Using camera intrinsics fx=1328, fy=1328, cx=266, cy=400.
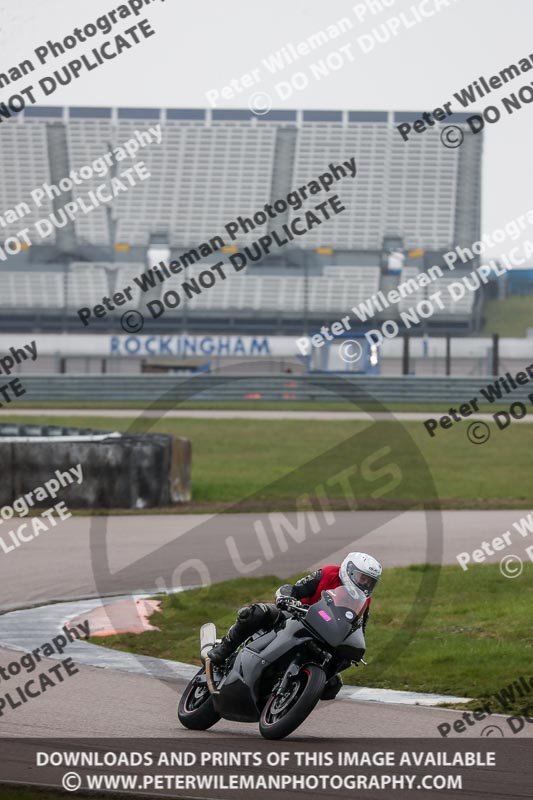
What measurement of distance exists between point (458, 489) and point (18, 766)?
16.0 m

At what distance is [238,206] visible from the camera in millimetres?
78625

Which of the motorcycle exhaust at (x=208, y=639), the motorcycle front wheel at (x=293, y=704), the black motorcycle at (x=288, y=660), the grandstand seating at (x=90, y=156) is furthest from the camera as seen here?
the grandstand seating at (x=90, y=156)

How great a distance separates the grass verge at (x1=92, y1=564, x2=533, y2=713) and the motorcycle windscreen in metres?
1.53

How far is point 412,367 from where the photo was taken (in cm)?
5459

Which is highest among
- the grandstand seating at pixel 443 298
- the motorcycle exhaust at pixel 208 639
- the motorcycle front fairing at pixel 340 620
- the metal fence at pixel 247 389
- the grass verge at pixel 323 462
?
the motorcycle front fairing at pixel 340 620

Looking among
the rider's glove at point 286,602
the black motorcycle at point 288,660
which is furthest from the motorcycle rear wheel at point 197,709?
the rider's glove at point 286,602

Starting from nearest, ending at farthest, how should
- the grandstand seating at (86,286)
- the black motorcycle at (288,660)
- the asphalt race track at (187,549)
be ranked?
the black motorcycle at (288,660)
the asphalt race track at (187,549)
the grandstand seating at (86,286)

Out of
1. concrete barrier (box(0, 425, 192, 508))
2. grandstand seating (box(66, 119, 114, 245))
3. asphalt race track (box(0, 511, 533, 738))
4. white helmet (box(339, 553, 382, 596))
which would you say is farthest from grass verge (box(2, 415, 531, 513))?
grandstand seating (box(66, 119, 114, 245))

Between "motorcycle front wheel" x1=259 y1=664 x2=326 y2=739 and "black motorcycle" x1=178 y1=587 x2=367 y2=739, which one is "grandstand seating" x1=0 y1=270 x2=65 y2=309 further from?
"motorcycle front wheel" x1=259 y1=664 x2=326 y2=739

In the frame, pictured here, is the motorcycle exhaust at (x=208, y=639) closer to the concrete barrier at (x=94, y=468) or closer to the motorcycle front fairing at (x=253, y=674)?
the motorcycle front fairing at (x=253, y=674)

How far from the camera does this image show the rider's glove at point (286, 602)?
24.1 ft

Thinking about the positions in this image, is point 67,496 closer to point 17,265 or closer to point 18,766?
point 18,766

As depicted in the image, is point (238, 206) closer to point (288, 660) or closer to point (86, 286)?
point (86, 286)

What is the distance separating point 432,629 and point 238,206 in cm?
6931
